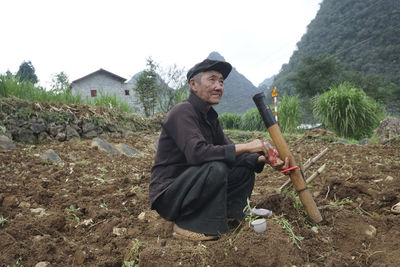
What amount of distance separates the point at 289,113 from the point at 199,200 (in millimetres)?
8642

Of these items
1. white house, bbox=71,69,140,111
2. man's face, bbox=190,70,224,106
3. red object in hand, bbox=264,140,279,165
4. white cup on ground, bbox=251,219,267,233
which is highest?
white house, bbox=71,69,140,111

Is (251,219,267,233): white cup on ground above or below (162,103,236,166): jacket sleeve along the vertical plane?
below

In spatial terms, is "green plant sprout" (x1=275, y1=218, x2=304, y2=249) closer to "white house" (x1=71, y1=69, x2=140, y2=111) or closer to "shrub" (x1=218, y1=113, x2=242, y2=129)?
"shrub" (x1=218, y1=113, x2=242, y2=129)

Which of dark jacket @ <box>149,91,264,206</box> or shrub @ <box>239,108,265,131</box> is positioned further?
shrub @ <box>239,108,265,131</box>

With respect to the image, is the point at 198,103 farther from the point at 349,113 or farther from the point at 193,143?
the point at 349,113

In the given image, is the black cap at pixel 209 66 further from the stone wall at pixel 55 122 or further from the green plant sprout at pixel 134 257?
the stone wall at pixel 55 122

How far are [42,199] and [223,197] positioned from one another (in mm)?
1815

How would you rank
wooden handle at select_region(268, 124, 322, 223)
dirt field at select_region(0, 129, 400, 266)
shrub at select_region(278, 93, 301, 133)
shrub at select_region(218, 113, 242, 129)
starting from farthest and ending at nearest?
shrub at select_region(218, 113, 242, 129), shrub at select_region(278, 93, 301, 133), wooden handle at select_region(268, 124, 322, 223), dirt field at select_region(0, 129, 400, 266)

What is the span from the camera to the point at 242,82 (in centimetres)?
7600

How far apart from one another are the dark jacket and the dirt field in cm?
36

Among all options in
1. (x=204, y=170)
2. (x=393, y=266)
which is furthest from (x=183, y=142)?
(x=393, y=266)

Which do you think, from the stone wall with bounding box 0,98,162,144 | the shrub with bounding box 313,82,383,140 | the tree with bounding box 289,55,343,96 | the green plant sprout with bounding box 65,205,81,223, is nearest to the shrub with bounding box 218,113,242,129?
the shrub with bounding box 313,82,383,140

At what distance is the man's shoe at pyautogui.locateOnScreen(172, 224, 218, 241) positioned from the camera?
1.69 meters

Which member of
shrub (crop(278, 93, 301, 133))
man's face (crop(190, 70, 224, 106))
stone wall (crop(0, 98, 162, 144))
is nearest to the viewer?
man's face (crop(190, 70, 224, 106))
